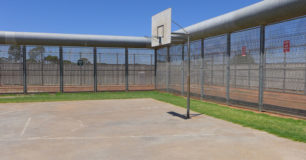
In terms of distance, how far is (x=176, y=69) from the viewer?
2006 cm

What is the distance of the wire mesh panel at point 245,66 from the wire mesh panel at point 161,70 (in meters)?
8.39

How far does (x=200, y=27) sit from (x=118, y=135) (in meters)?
9.90

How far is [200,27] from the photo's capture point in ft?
50.9

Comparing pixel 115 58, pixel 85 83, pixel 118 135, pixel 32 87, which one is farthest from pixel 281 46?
pixel 32 87

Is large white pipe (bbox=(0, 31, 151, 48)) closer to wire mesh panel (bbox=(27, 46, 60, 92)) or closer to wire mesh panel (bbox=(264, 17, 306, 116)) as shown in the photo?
wire mesh panel (bbox=(27, 46, 60, 92))

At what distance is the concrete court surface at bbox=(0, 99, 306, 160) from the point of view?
5895 millimetres

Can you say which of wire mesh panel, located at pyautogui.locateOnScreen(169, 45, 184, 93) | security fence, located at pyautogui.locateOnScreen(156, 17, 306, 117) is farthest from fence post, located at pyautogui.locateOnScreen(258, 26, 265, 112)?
wire mesh panel, located at pyautogui.locateOnScreen(169, 45, 184, 93)

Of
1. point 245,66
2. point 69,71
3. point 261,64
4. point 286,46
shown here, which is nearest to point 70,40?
point 69,71

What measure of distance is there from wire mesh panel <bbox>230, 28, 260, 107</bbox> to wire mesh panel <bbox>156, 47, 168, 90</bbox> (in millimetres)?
8393

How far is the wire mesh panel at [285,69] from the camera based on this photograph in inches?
405

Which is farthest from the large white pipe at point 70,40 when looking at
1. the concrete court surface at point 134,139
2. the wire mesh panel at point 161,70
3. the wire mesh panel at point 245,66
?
the wire mesh panel at point 245,66

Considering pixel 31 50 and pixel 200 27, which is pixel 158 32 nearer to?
pixel 200 27

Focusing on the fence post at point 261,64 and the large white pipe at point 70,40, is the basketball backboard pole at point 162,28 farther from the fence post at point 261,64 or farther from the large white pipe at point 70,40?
the large white pipe at point 70,40

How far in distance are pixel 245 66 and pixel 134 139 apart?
26.8ft
